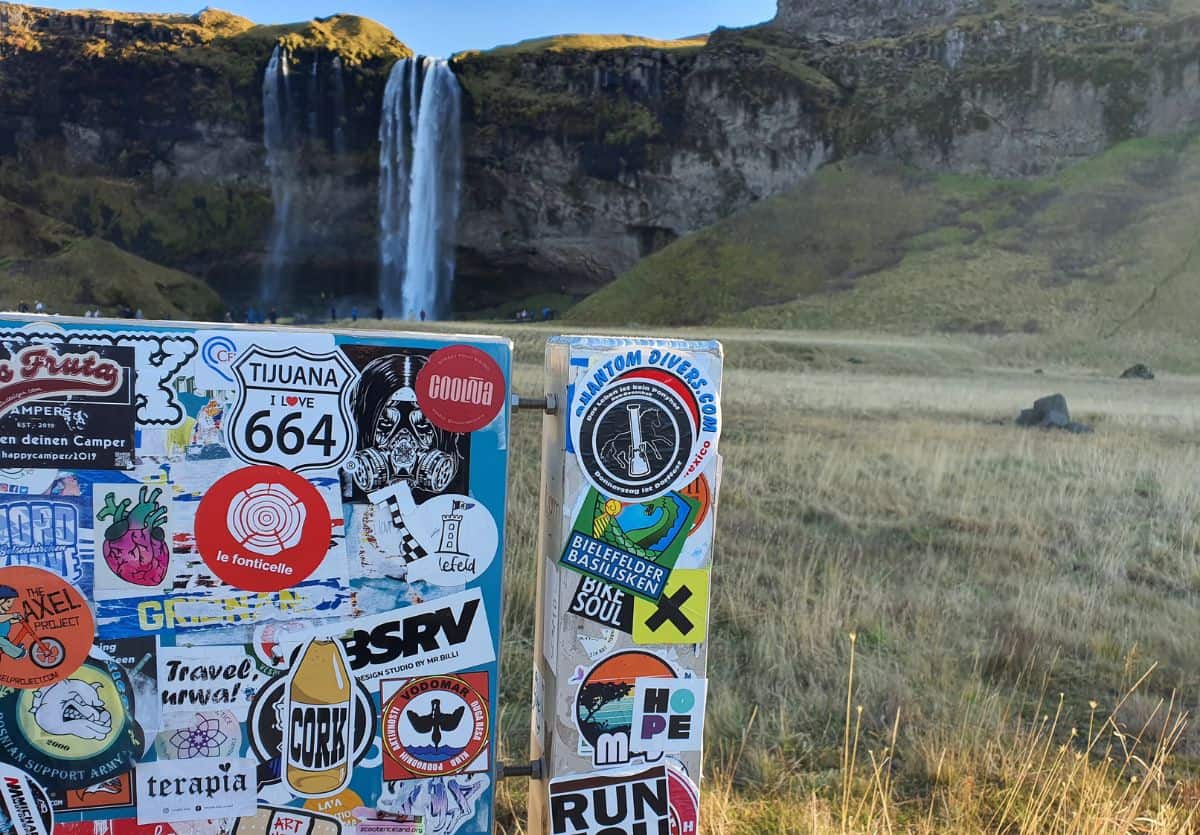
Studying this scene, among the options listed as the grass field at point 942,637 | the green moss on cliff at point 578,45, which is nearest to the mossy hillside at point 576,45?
the green moss on cliff at point 578,45

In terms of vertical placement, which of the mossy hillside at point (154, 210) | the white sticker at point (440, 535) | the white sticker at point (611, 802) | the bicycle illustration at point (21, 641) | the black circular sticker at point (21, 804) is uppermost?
the mossy hillside at point (154, 210)

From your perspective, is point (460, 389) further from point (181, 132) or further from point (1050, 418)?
point (181, 132)

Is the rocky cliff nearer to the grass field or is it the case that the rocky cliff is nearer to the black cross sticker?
the grass field

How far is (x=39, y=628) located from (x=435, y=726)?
935 mm

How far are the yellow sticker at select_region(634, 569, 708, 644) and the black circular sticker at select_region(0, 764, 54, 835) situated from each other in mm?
1449

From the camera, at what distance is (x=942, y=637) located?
4.47 meters

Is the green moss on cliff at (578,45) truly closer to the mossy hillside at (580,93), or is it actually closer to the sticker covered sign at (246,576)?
the mossy hillside at (580,93)

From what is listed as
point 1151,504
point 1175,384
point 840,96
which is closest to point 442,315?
point 840,96

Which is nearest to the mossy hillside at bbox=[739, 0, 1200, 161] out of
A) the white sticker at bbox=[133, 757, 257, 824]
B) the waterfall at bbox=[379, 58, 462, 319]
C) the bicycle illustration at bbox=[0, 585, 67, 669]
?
the waterfall at bbox=[379, 58, 462, 319]

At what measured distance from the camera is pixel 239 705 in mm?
2004

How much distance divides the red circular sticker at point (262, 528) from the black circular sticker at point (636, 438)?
26.3 inches

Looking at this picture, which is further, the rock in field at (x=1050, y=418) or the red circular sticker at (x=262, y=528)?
the rock in field at (x=1050, y=418)

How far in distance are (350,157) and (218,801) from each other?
199 feet

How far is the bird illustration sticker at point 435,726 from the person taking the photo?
2082 mm
